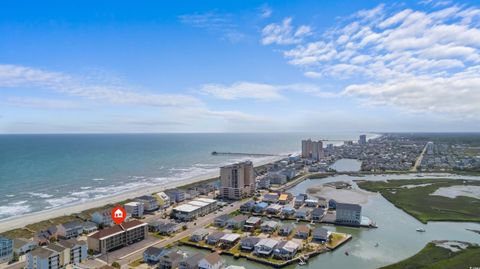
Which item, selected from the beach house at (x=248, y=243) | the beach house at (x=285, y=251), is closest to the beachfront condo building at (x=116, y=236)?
the beach house at (x=248, y=243)

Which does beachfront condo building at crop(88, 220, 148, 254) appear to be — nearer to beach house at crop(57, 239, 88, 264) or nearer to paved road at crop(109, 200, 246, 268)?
paved road at crop(109, 200, 246, 268)

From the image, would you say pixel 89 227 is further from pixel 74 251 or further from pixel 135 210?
pixel 74 251

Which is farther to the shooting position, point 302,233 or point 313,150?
point 313,150

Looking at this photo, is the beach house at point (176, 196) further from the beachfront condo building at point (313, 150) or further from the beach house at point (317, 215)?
the beachfront condo building at point (313, 150)

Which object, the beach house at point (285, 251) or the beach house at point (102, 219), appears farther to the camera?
the beach house at point (102, 219)

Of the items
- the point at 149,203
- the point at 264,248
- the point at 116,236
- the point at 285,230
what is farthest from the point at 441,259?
the point at 149,203

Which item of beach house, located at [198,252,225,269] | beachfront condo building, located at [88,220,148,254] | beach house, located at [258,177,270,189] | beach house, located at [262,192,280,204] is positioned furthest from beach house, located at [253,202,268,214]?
beach house, located at [198,252,225,269]
